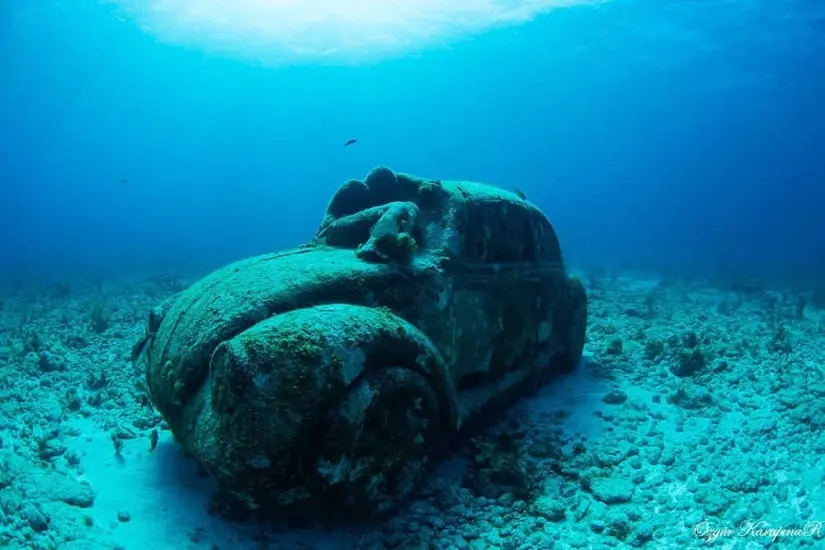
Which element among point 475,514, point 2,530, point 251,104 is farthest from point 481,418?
point 251,104

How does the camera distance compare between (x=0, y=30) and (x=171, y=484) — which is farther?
(x=0, y=30)

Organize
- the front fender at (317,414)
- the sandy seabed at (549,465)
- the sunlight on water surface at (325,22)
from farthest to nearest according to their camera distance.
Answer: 1. the sunlight on water surface at (325,22)
2. the sandy seabed at (549,465)
3. the front fender at (317,414)

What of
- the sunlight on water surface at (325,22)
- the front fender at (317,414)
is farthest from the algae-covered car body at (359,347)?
the sunlight on water surface at (325,22)

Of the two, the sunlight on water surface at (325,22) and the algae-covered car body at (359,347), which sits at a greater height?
the sunlight on water surface at (325,22)

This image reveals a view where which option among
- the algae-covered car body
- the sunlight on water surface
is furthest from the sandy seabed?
the sunlight on water surface

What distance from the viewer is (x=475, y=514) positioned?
3607 mm

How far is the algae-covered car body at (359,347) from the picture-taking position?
10.0ft

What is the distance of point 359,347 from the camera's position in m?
3.34

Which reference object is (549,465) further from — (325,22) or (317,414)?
(325,22)

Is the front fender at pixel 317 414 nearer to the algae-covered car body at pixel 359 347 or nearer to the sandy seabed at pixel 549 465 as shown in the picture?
the algae-covered car body at pixel 359 347

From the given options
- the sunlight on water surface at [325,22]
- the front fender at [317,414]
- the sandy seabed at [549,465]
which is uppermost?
the sunlight on water surface at [325,22]

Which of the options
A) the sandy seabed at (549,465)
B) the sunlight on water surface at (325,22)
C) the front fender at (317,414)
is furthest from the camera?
the sunlight on water surface at (325,22)

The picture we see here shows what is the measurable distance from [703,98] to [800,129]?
1620 cm

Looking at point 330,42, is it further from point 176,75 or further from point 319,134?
point 319,134
